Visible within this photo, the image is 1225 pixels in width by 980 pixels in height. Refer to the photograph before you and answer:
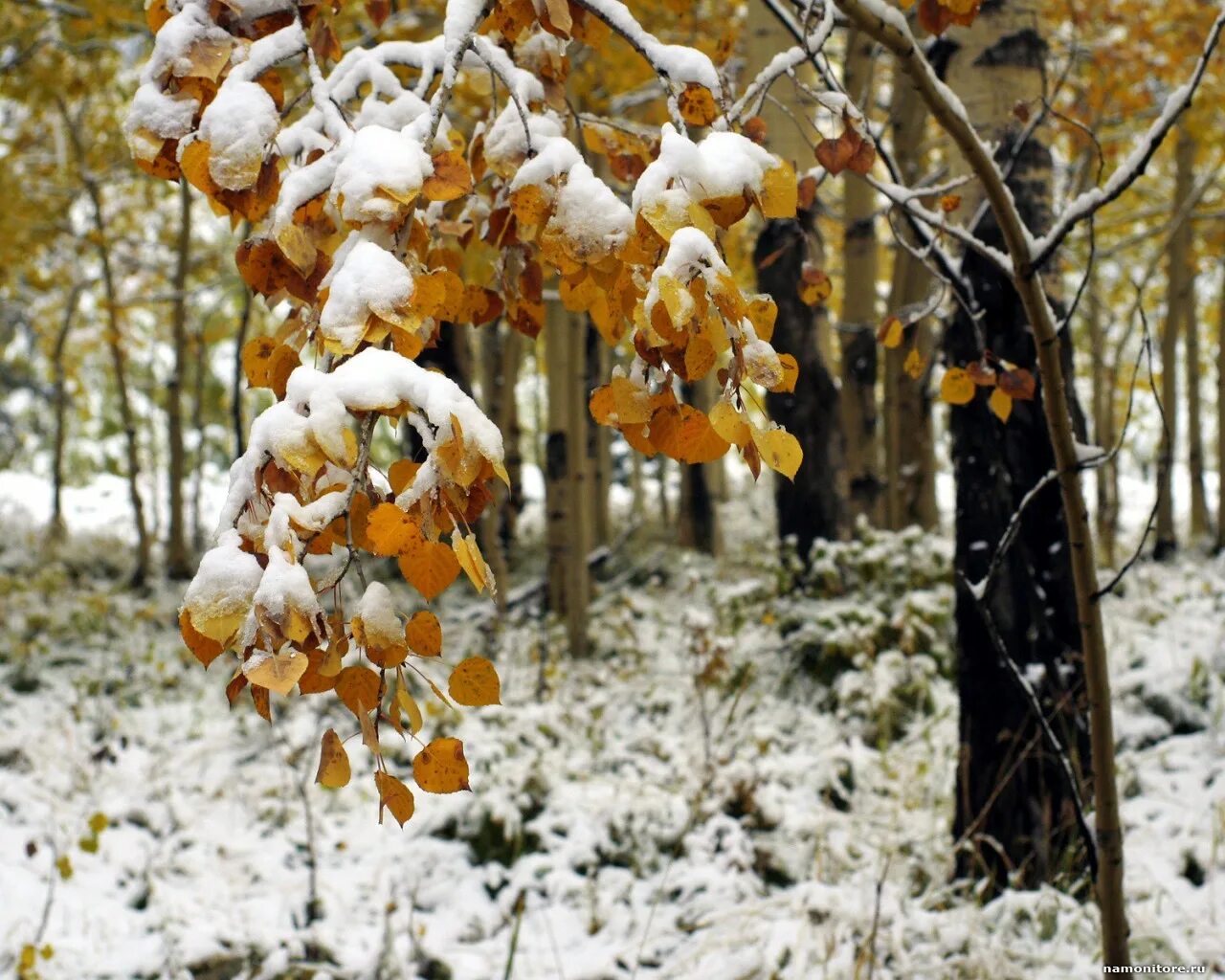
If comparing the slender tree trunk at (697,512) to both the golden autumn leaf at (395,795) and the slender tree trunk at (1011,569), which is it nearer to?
the slender tree trunk at (1011,569)

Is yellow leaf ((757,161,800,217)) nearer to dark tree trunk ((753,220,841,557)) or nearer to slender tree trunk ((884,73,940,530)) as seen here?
dark tree trunk ((753,220,841,557))

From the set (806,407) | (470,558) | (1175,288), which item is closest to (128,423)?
(806,407)

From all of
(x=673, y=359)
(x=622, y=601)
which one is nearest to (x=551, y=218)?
(x=673, y=359)

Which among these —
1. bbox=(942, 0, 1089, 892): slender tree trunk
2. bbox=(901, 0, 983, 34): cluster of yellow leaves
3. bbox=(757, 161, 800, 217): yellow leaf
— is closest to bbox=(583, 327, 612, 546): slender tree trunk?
bbox=(942, 0, 1089, 892): slender tree trunk

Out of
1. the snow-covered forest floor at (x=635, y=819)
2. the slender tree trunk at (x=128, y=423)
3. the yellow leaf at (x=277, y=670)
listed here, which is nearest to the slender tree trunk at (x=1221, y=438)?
the snow-covered forest floor at (x=635, y=819)

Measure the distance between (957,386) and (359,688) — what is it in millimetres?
Result: 1466

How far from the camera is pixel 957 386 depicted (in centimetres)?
194

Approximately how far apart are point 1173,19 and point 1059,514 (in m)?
6.94

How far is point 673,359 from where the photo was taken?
37.3 inches

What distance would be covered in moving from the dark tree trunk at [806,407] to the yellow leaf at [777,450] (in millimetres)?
4569

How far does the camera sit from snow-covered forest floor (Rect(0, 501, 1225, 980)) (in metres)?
2.63

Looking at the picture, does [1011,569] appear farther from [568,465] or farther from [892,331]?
[568,465]

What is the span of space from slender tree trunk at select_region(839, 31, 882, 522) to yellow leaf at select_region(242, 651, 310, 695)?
5.47m

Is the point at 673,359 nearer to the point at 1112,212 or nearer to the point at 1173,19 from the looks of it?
the point at 1173,19
